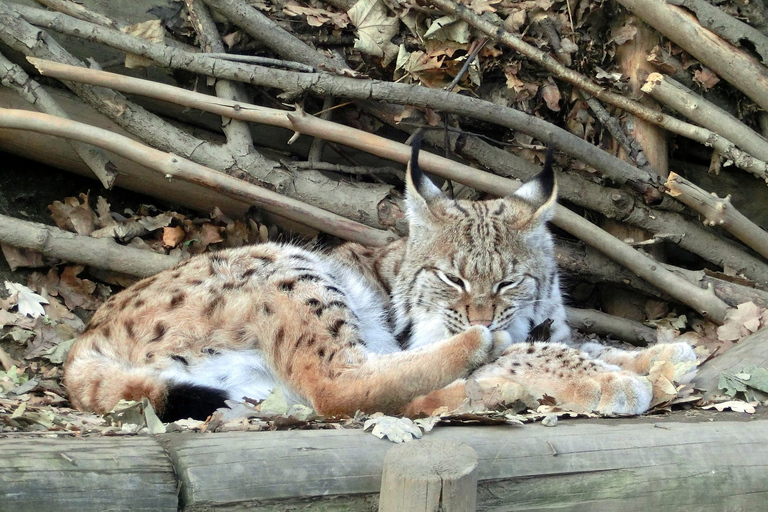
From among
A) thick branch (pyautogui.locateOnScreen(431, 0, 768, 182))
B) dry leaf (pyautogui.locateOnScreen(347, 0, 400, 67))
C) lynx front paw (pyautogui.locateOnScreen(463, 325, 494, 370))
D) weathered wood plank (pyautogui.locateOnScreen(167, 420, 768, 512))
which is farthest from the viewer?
dry leaf (pyautogui.locateOnScreen(347, 0, 400, 67))

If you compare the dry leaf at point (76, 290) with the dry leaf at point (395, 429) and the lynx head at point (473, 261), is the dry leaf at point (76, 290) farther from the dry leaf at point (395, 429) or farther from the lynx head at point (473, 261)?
the dry leaf at point (395, 429)

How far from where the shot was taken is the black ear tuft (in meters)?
2.76

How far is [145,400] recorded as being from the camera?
111 inches

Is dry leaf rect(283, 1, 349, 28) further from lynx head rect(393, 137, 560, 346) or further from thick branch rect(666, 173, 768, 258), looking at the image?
thick branch rect(666, 173, 768, 258)

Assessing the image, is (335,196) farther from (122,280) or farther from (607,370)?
(607,370)

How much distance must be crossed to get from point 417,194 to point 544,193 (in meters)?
0.65

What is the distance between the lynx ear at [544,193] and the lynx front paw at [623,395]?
1.13 metres

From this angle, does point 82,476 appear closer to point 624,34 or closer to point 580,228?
point 580,228

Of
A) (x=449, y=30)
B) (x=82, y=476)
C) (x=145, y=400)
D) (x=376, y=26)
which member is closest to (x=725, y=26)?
(x=449, y=30)

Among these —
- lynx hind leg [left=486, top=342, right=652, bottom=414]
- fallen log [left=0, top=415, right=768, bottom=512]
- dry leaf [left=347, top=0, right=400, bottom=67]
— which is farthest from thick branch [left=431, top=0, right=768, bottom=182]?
Answer: fallen log [left=0, top=415, right=768, bottom=512]

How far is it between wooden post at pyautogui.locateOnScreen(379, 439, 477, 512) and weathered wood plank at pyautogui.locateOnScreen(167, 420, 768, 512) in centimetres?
16

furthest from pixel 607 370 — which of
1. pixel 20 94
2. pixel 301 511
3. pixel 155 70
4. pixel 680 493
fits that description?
pixel 20 94

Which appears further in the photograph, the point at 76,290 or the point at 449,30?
the point at 449,30

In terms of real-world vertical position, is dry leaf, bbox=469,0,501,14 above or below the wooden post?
above
